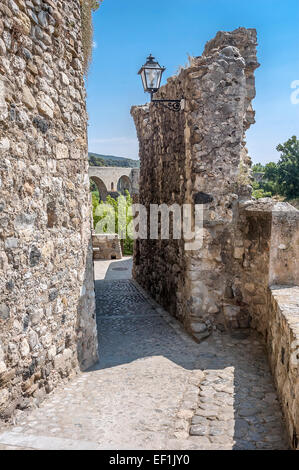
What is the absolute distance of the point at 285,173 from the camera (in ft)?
58.1

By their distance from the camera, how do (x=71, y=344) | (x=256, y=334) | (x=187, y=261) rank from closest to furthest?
1. (x=71, y=344)
2. (x=256, y=334)
3. (x=187, y=261)

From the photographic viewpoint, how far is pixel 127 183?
1262 inches

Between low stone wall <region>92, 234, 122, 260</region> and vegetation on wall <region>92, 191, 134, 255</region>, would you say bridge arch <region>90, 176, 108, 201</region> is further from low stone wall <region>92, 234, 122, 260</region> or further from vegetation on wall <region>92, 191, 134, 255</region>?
low stone wall <region>92, 234, 122, 260</region>

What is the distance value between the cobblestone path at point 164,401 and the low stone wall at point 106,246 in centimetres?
714

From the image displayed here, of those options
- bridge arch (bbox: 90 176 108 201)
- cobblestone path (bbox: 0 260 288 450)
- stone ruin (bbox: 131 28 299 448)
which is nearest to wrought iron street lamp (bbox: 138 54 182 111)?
stone ruin (bbox: 131 28 299 448)

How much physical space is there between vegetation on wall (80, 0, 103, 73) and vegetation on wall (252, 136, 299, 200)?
45.2ft

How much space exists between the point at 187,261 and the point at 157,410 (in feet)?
7.84

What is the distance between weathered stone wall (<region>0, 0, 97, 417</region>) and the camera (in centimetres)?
263

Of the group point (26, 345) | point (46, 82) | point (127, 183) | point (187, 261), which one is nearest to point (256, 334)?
point (187, 261)

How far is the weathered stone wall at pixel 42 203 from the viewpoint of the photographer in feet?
8.62

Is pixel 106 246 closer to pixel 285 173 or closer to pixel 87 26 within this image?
pixel 87 26

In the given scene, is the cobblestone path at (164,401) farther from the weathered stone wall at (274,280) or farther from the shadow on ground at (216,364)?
the weathered stone wall at (274,280)

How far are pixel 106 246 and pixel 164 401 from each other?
30.6ft

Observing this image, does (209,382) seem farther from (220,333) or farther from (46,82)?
(46,82)
